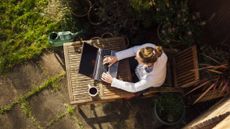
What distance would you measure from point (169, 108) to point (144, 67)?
2.66 feet

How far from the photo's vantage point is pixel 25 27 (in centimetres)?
661

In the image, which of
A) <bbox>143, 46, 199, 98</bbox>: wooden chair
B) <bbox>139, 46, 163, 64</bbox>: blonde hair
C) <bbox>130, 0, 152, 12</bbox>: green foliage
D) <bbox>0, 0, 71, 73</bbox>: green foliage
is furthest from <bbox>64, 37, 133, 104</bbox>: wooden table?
<bbox>0, 0, 71, 73</bbox>: green foliage

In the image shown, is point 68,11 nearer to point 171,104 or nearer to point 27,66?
point 27,66

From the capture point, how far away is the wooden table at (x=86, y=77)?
5516 millimetres

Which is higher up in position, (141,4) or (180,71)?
(141,4)

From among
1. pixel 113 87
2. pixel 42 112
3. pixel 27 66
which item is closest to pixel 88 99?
pixel 113 87

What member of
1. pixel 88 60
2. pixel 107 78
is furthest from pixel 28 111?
pixel 107 78

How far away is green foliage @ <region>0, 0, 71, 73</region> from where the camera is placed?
21.2ft

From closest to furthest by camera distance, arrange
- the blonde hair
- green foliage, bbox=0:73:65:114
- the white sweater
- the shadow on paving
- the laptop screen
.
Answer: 1. the blonde hair
2. the white sweater
3. the laptop screen
4. the shadow on paving
5. green foliage, bbox=0:73:65:114

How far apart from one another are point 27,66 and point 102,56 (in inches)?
53.7

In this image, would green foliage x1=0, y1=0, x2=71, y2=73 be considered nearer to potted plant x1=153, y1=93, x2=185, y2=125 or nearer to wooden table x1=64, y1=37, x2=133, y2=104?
wooden table x1=64, y1=37, x2=133, y2=104

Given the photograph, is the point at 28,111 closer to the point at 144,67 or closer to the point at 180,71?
the point at 144,67

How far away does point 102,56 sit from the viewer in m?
5.64

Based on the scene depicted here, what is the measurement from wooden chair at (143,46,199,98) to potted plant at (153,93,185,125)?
14 centimetres
